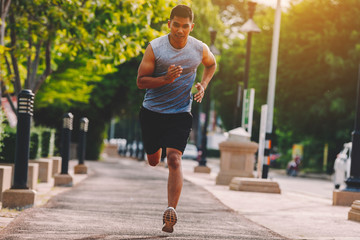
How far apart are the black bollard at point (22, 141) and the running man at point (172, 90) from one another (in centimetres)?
301

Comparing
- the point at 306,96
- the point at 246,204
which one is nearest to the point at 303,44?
the point at 306,96

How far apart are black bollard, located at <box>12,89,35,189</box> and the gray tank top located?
10.2ft

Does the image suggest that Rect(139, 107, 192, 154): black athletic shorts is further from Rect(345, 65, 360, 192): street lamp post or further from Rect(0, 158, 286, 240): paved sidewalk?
Rect(345, 65, 360, 192): street lamp post

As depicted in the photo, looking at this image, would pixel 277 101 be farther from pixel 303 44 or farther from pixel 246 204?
pixel 246 204

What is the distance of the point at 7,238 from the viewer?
583 cm

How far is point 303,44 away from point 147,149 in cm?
3051

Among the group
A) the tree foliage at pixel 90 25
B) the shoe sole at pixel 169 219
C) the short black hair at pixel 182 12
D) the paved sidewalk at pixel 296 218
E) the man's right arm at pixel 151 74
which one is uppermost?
the tree foliage at pixel 90 25

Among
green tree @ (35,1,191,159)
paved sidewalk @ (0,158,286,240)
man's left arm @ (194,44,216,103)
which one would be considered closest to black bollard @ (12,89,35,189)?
paved sidewalk @ (0,158,286,240)

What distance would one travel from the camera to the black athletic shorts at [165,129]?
242 inches

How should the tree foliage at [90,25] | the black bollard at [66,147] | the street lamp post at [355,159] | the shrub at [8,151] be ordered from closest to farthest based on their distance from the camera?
the shrub at [8,151]
the street lamp post at [355,159]
the tree foliage at [90,25]
the black bollard at [66,147]

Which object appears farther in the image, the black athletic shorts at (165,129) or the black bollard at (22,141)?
the black bollard at (22,141)

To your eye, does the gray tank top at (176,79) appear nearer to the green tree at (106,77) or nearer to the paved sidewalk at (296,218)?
the paved sidewalk at (296,218)

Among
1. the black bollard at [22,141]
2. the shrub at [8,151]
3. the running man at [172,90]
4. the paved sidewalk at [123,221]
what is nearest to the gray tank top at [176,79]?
the running man at [172,90]

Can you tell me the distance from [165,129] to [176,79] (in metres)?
0.44
